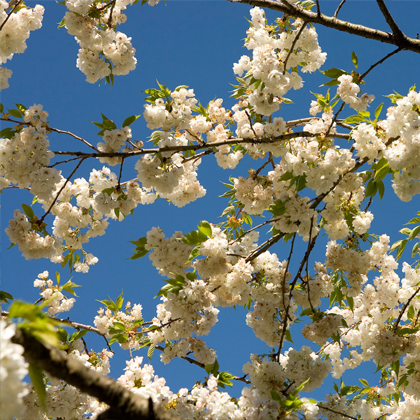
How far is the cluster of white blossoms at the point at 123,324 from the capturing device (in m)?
3.60

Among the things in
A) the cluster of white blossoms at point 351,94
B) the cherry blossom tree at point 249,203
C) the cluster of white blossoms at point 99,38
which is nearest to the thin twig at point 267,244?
the cherry blossom tree at point 249,203

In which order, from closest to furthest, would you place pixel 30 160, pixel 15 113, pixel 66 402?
pixel 30 160 → pixel 15 113 → pixel 66 402

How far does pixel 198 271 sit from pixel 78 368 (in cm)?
172

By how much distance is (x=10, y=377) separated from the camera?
1.20 metres

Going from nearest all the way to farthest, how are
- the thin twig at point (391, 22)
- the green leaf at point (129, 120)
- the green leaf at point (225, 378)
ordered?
the thin twig at point (391, 22)
the green leaf at point (225, 378)
the green leaf at point (129, 120)

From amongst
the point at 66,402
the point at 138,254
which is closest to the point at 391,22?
the point at 138,254

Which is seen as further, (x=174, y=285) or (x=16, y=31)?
(x=16, y=31)

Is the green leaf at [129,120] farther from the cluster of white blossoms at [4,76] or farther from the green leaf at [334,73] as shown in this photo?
the green leaf at [334,73]

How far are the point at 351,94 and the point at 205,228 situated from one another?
1.40 metres

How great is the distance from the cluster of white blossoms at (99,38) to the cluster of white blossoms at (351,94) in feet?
6.45

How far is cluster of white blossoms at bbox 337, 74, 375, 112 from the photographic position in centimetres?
293

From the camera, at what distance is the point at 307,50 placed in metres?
3.80

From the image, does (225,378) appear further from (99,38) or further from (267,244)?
(99,38)

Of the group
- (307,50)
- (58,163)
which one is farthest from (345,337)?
(58,163)
